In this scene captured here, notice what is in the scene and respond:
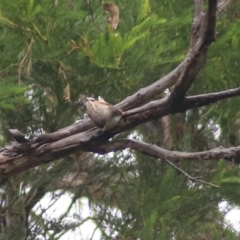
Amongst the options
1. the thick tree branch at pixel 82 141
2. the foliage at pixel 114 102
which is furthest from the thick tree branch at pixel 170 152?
the foliage at pixel 114 102

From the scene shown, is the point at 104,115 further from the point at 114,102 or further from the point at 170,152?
the point at 114,102

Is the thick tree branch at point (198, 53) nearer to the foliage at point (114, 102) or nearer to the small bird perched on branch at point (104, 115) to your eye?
the small bird perched on branch at point (104, 115)

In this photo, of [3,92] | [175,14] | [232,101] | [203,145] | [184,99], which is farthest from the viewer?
[203,145]

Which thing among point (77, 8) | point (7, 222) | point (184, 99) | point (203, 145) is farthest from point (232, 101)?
point (184, 99)

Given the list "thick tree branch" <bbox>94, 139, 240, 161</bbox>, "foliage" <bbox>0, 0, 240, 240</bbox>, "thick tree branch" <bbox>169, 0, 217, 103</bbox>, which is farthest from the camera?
"foliage" <bbox>0, 0, 240, 240</bbox>

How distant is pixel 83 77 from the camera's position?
2.44 metres

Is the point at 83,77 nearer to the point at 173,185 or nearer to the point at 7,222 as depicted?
the point at 173,185

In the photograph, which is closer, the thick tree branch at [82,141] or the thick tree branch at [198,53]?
the thick tree branch at [198,53]

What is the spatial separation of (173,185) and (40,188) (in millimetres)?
576

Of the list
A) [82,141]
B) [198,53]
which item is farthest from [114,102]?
[198,53]

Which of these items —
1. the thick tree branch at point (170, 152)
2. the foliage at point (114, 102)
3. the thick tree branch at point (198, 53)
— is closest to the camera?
the thick tree branch at point (198, 53)

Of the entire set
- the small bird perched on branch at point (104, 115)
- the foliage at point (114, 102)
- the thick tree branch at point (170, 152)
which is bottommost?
the thick tree branch at point (170, 152)

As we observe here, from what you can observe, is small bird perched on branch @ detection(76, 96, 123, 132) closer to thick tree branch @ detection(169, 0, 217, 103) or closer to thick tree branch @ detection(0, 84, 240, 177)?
thick tree branch @ detection(0, 84, 240, 177)

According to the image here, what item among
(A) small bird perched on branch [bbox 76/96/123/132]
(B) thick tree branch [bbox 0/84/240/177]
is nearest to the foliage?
(B) thick tree branch [bbox 0/84/240/177]
